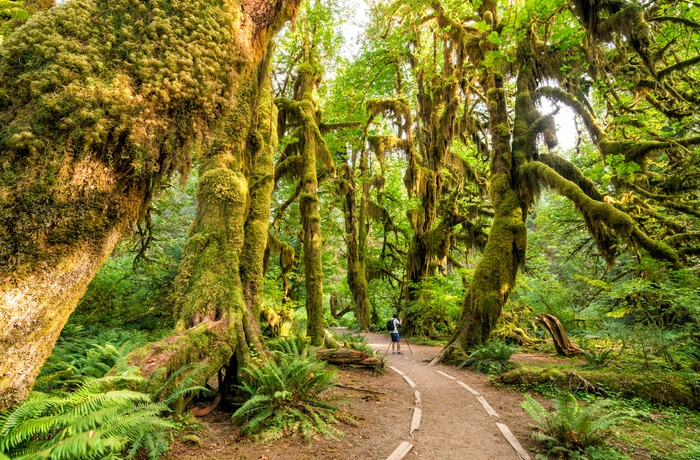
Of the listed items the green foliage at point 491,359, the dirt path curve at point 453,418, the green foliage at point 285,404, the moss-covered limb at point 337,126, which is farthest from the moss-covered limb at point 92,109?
the moss-covered limb at point 337,126

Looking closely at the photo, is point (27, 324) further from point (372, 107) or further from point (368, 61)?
point (368, 61)

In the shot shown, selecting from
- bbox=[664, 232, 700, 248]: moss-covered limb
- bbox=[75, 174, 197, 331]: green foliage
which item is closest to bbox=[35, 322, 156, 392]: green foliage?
bbox=[75, 174, 197, 331]: green foliage

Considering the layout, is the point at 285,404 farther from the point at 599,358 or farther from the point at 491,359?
the point at 599,358

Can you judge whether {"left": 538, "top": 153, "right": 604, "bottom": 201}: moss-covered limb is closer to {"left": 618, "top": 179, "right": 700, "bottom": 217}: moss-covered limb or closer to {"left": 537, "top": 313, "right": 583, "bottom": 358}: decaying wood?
{"left": 618, "top": 179, "right": 700, "bottom": 217}: moss-covered limb

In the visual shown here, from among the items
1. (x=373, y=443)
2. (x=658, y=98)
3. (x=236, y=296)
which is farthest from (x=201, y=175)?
(x=658, y=98)

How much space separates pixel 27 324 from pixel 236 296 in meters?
4.05

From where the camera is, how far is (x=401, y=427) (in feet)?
18.1

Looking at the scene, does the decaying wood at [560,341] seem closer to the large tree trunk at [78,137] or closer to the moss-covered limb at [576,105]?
the moss-covered limb at [576,105]

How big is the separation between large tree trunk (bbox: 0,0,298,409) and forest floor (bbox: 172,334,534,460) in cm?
295

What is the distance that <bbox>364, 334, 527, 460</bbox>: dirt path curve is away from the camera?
4.78 meters

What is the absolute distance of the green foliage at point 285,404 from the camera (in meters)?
4.70

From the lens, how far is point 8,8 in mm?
3748

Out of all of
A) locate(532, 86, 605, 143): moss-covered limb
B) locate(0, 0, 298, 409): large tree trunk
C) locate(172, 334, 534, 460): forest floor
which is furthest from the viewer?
locate(532, 86, 605, 143): moss-covered limb

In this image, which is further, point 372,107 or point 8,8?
point 372,107
